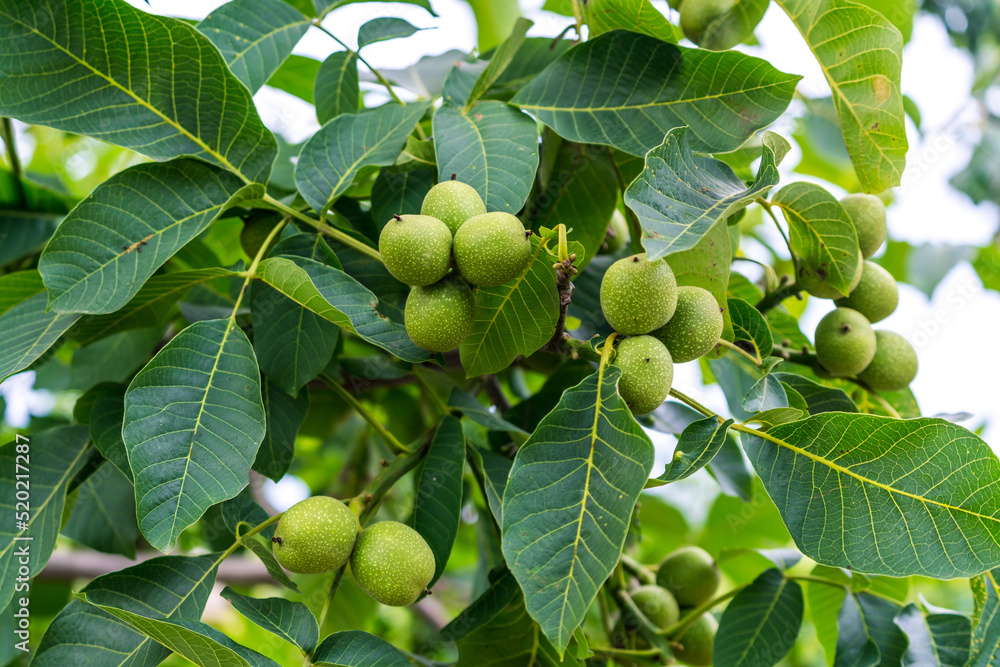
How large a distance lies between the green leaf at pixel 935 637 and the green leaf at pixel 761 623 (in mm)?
133

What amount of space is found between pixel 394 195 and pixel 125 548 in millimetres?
729

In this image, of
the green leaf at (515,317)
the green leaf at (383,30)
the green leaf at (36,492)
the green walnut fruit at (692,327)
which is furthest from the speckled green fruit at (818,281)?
the green leaf at (36,492)

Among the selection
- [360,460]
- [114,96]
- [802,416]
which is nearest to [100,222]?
[114,96]

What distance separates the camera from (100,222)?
737 mm

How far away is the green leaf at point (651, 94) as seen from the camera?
750 mm

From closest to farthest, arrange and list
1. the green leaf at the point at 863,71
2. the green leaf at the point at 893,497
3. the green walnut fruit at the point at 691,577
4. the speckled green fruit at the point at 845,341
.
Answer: the green leaf at the point at 893,497 < the green leaf at the point at 863,71 < the speckled green fruit at the point at 845,341 < the green walnut fruit at the point at 691,577

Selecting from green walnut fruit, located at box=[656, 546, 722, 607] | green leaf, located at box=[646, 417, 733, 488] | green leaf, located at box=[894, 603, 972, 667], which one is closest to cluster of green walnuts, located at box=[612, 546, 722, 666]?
green walnut fruit, located at box=[656, 546, 722, 607]

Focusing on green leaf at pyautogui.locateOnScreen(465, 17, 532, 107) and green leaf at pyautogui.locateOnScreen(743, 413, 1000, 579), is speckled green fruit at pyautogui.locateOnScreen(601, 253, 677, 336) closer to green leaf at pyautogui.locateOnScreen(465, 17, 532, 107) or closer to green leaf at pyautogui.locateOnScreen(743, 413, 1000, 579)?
green leaf at pyautogui.locateOnScreen(743, 413, 1000, 579)

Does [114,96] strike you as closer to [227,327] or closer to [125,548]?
[227,327]

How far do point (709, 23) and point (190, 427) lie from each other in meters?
0.78

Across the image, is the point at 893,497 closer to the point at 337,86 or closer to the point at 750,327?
the point at 750,327

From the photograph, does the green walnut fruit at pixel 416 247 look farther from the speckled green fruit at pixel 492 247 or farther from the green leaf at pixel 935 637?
the green leaf at pixel 935 637

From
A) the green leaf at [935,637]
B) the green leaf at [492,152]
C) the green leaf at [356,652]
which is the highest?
the green leaf at [492,152]

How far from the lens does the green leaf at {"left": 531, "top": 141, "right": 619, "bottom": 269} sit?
900 millimetres
